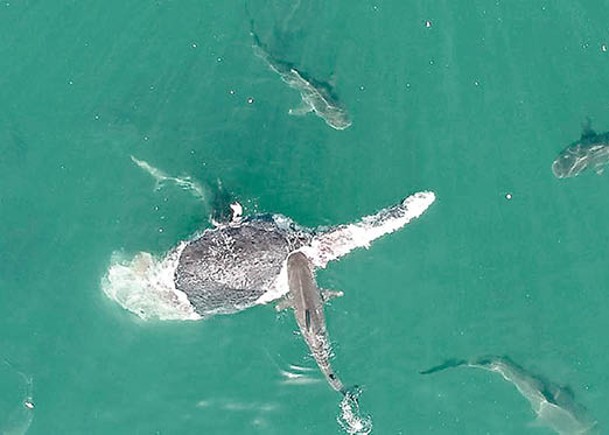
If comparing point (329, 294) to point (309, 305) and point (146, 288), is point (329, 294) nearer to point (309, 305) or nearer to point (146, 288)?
point (309, 305)

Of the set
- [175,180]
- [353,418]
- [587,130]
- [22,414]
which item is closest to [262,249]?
[175,180]

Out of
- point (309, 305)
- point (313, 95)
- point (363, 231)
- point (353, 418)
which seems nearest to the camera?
point (309, 305)

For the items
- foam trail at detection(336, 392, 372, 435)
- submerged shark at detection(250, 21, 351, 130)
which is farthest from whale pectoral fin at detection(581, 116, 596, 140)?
foam trail at detection(336, 392, 372, 435)

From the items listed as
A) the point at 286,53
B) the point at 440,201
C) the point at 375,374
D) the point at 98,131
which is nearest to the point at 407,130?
the point at 440,201

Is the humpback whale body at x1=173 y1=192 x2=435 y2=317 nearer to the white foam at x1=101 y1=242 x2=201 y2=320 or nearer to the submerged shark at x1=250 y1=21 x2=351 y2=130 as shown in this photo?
the white foam at x1=101 y1=242 x2=201 y2=320

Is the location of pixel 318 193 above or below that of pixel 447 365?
above

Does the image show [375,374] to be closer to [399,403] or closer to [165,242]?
[399,403]

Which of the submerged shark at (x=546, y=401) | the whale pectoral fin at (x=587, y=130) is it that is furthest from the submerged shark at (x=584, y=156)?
the submerged shark at (x=546, y=401)
